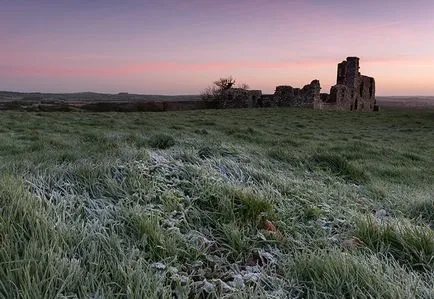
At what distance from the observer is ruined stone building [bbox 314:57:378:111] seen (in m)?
39.4

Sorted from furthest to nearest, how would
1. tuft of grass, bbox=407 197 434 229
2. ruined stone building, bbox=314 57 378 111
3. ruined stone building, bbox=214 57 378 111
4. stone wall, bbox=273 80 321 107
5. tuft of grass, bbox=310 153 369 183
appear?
1. ruined stone building, bbox=314 57 378 111
2. ruined stone building, bbox=214 57 378 111
3. stone wall, bbox=273 80 321 107
4. tuft of grass, bbox=310 153 369 183
5. tuft of grass, bbox=407 197 434 229

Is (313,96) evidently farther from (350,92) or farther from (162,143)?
(162,143)

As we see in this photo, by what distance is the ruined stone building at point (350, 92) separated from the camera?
3940 cm

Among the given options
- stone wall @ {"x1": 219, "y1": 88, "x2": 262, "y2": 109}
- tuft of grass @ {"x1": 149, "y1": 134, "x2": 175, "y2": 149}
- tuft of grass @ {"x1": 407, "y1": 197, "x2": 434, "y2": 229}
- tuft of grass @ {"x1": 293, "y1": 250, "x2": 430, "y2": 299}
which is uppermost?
stone wall @ {"x1": 219, "y1": 88, "x2": 262, "y2": 109}

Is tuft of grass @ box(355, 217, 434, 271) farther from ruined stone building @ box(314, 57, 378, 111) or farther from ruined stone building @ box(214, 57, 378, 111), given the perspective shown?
ruined stone building @ box(314, 57, 378, 111)

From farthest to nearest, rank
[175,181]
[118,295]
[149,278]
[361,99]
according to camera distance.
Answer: [361,99]
[175,181]
[149,278]
[118,295]

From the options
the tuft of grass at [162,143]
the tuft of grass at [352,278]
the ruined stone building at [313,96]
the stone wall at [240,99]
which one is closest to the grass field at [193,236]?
the tuft of grass at [352,278]

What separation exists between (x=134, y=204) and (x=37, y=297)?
1.26 meters

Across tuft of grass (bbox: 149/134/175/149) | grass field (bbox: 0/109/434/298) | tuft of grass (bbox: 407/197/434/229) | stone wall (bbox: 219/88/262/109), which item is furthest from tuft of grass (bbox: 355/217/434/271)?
stone wall (bbox: 219/88/262/109)

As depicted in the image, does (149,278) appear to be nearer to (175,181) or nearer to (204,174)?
(175,181)

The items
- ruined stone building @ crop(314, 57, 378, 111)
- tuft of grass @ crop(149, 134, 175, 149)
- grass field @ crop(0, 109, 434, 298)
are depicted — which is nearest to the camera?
grass field @ crop(0, 109, 434, 298)

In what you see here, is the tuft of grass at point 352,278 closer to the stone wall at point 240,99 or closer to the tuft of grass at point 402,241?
the tuft of grass at point 402,241

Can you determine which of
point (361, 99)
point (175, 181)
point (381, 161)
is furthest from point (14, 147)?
point (361, 99)

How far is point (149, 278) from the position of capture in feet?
6.77
